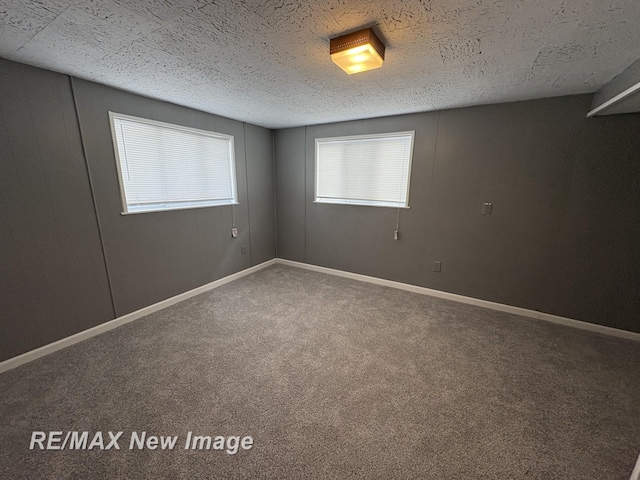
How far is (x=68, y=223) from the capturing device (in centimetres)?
218

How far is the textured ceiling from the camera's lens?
4.06 feet

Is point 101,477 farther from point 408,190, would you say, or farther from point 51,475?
point 408,190

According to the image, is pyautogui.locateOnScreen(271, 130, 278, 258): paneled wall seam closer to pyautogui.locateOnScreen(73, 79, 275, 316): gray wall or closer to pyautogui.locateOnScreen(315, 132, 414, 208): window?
pyautogui.locateOnScreen(73, 79, 275, 316): gray wall

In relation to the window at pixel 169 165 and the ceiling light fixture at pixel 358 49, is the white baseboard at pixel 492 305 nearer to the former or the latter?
the window at pixel 169 165

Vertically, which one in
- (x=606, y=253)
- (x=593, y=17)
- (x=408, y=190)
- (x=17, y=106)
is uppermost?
(x=593, y=17)

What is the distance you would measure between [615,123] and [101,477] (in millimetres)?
4588

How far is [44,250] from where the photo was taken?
207 cm

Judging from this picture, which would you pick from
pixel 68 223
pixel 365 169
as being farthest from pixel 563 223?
pixel 68 223

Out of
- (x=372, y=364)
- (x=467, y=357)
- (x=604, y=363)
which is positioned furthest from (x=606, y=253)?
(x=372, y=364)

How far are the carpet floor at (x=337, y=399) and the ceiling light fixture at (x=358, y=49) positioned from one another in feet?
7.44

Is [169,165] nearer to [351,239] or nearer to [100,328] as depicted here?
[100,328]

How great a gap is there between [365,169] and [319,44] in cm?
219

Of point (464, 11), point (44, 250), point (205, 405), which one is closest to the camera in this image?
point (464, 11)

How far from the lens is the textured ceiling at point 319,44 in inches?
48.7
